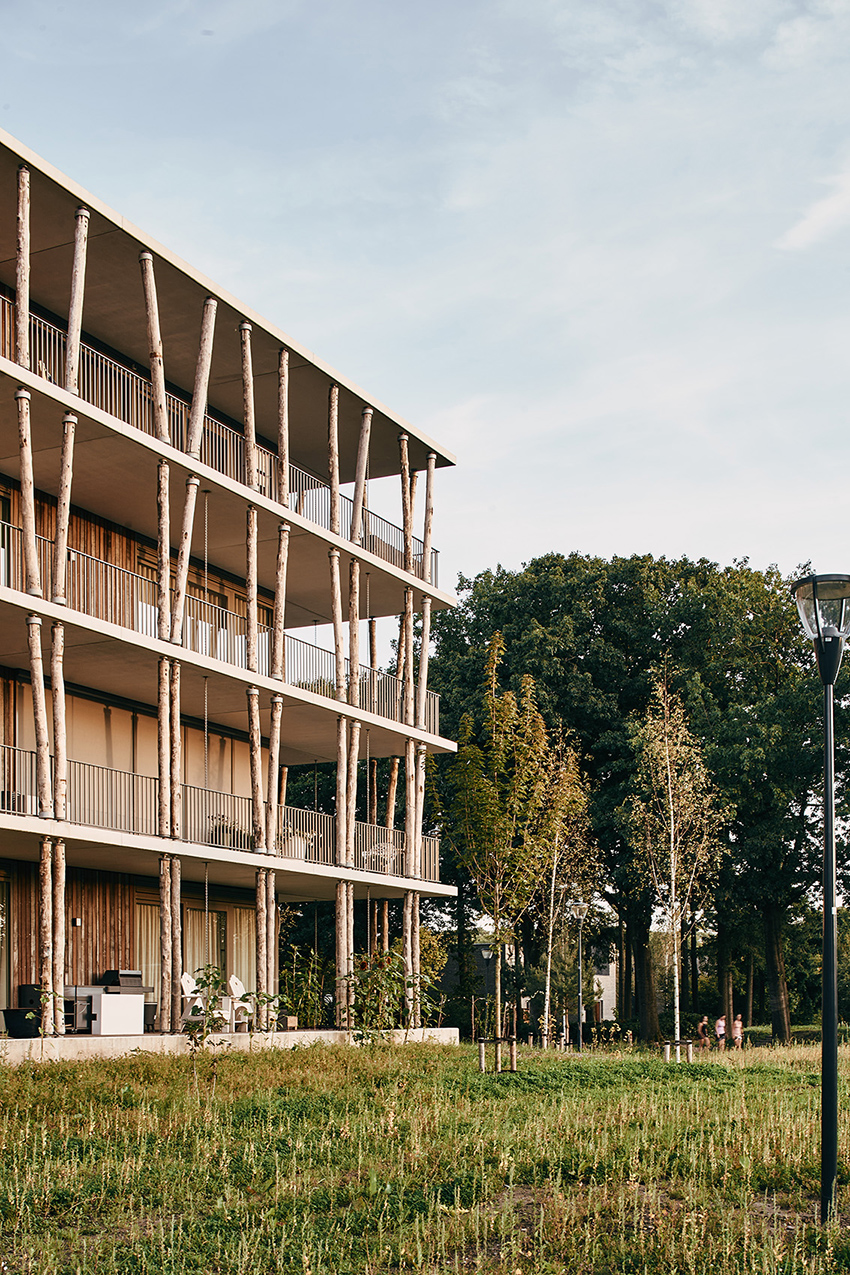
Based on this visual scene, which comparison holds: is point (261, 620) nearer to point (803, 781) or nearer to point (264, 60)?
point (803, 781)

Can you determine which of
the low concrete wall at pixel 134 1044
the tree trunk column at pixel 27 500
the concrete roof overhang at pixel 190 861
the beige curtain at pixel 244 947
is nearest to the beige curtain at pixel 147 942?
the concrete roof overhang at pixel 190 861

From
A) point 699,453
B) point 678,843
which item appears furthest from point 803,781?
point 699,453

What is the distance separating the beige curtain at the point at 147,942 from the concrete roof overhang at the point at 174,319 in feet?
37.0

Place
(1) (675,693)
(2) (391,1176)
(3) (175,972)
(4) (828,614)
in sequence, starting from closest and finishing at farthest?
(4) (828,614) < (2) (391,1176) < (3) (175,972) < (1) (675,693)

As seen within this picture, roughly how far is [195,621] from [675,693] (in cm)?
1907

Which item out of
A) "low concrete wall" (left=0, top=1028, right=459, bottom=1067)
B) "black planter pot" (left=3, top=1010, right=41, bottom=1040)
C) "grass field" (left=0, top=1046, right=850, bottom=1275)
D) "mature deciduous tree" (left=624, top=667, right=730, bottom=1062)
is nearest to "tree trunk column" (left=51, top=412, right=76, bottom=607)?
"black planter pot" (left=3, top=1010, right=41, bottom=1040)

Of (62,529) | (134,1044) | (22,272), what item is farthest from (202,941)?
(22,272)

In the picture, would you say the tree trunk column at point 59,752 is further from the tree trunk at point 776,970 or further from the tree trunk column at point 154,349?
the tree trunk at point 776,970

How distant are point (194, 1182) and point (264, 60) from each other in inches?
404

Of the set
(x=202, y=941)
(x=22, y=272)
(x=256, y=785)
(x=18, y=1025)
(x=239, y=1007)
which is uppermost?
(x=22, y=272)

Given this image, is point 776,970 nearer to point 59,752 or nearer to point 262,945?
point 262,945

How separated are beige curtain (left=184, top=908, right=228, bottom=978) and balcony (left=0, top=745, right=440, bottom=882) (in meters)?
2.67

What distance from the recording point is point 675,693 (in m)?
42.3

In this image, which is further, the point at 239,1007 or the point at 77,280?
the point at 239,1007
